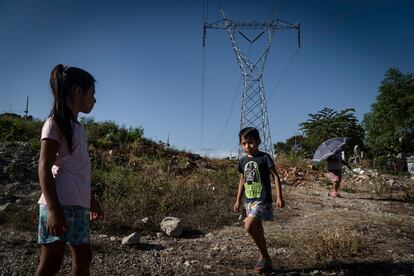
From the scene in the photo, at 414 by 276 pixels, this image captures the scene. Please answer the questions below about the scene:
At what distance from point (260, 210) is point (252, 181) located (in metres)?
0.27

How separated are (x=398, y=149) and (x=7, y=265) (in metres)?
25.6

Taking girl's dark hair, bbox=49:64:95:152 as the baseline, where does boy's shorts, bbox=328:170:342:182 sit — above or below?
below

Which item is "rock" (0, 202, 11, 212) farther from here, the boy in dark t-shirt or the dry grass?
the dry grass

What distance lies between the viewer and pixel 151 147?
9.45 metres

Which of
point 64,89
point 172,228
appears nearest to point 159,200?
point 172,228

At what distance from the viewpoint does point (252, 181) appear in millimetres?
3150

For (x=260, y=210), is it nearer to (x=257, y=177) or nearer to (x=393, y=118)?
(x=257, y=177)

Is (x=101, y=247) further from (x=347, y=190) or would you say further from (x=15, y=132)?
(x=347, y=190)

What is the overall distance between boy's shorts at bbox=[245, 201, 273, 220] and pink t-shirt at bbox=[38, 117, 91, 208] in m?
1.58

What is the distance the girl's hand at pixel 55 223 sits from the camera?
1628 millimetres

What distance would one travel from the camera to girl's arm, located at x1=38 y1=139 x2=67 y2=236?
1634mm

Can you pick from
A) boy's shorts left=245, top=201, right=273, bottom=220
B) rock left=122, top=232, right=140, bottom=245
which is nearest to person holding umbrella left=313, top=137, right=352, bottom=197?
boy's shorts left=245, top=201, right=273, bottom=220

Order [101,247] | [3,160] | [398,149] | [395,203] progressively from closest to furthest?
[101,247]
[3,160]
[395,203]
[398,149]

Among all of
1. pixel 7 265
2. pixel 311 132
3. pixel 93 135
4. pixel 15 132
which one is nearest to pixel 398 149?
pixel 311 132
